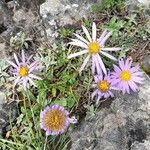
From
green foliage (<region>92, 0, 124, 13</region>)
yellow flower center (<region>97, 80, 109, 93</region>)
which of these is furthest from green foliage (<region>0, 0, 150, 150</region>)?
yellow flower center (<region>97, 80, 109, 93</region>)

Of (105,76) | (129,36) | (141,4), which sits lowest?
(105,76)

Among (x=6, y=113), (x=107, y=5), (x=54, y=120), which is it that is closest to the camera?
(x=54, y=120)

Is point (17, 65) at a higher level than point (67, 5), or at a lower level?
lower

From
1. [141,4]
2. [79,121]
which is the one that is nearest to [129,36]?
[141,4]

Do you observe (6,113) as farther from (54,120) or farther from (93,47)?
(93,47)

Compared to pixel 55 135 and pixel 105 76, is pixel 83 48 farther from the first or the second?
pixel 55 135

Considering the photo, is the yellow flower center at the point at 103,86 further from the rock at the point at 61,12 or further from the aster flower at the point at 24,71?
the rock at the point at 61,12

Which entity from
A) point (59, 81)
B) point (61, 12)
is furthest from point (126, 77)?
point (61, 12)
